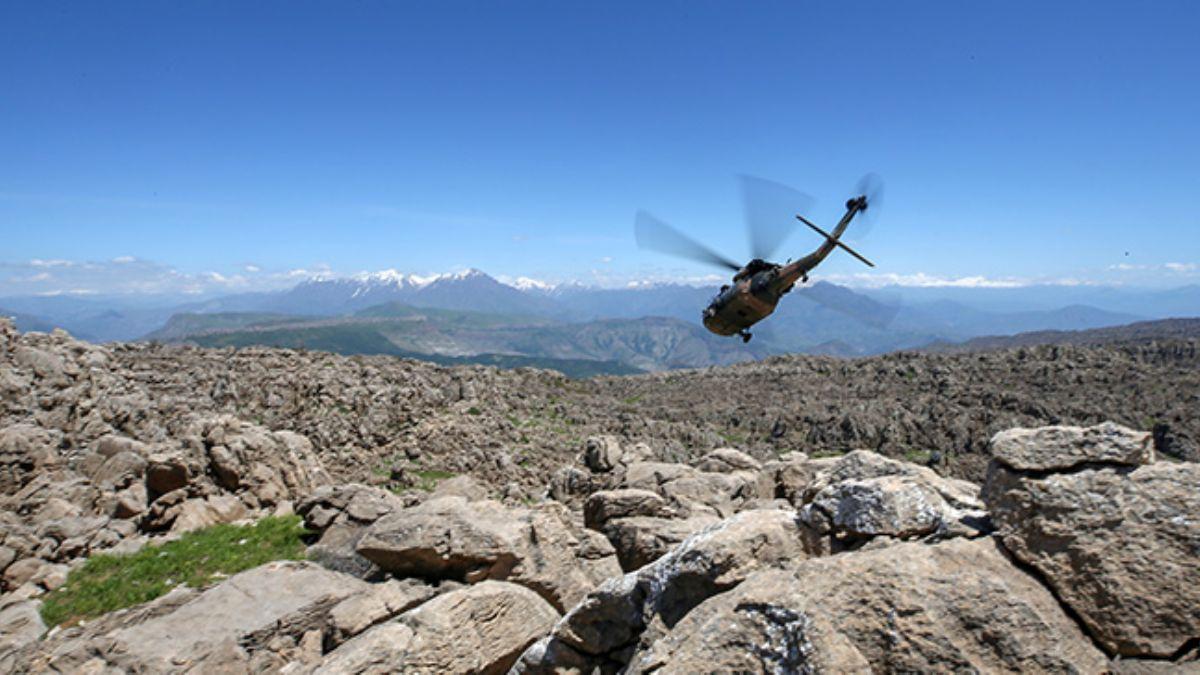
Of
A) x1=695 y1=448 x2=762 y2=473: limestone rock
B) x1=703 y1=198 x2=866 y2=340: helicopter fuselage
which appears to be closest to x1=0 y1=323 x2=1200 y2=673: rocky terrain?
x1=695 y1=448 x2=762 y2=473: limestone rock

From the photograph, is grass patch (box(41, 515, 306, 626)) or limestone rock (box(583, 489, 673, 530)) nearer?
grass patch (box(41, 515, 306, 626))

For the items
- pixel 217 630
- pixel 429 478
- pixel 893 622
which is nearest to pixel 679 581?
pixel 893 622

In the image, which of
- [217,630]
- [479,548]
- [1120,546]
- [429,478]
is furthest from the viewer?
[429,478]

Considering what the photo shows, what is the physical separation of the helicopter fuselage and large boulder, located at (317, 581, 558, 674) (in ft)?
46.9

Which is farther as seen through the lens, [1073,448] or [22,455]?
[22,455]

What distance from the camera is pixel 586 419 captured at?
50219 millimetres

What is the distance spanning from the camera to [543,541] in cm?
1538

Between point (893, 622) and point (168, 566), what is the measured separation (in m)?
21.0

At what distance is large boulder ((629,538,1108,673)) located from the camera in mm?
6500

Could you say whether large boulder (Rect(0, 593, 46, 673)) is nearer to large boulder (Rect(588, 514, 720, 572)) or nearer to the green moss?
large boulder (Rect(588, 514, 720, 572))

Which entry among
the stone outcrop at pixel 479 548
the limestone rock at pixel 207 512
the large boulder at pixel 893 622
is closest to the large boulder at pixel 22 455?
the limestone rock at pixel 207 512

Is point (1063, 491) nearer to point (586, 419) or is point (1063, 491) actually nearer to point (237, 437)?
point (237, 437)

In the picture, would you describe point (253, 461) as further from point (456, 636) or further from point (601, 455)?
point (456, 636)

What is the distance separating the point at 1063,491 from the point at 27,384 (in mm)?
39939
